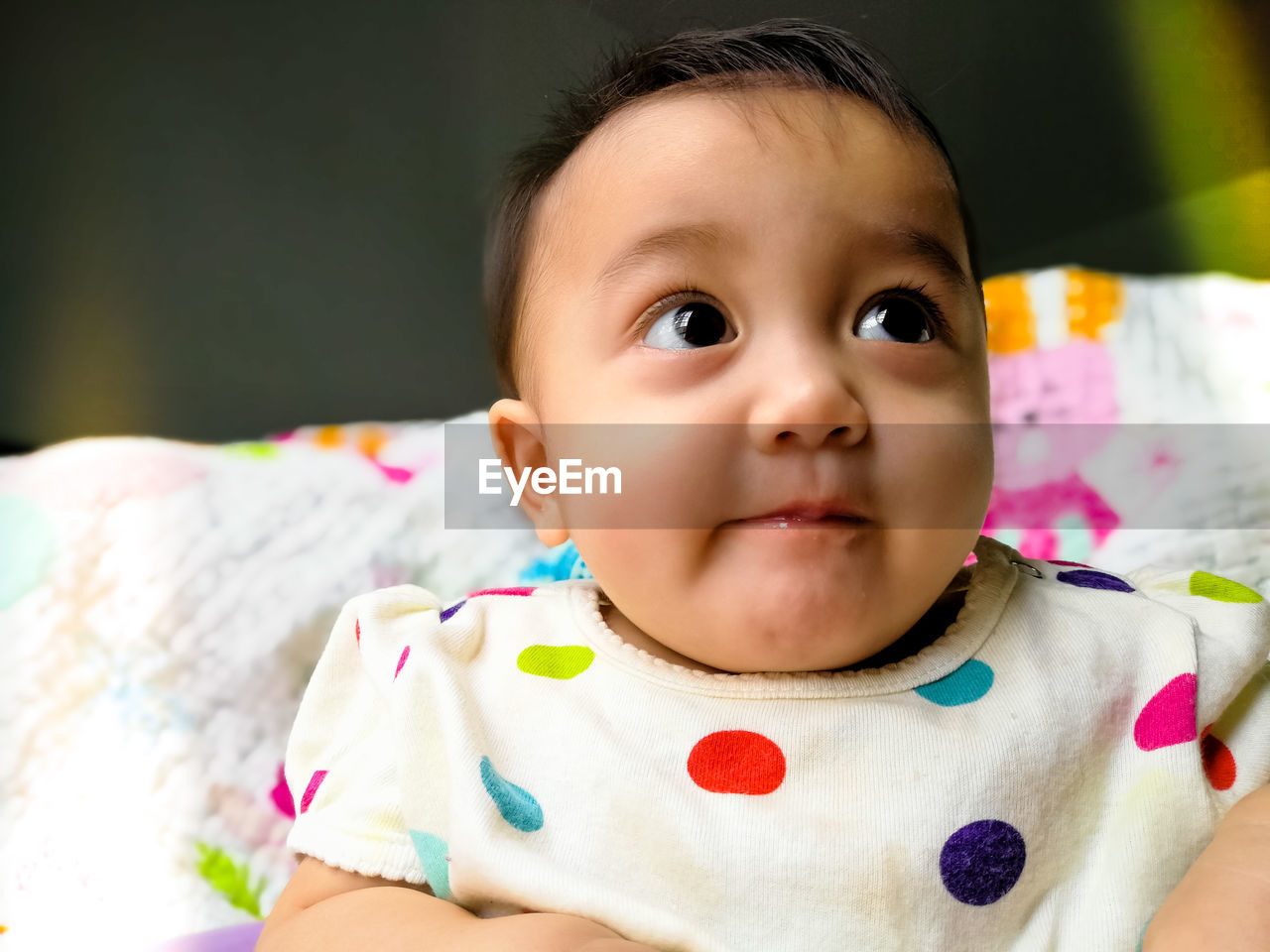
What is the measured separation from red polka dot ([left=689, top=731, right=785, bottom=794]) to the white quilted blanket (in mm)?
404

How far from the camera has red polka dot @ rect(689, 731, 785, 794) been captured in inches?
21.1

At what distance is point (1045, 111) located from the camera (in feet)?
3.42

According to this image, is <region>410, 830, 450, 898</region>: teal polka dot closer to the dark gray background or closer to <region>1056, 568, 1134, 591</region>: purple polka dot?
<region>1056, 568, 1134, 591</region>: purple polka dot

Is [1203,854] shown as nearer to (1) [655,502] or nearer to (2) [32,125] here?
(1) [655,502]

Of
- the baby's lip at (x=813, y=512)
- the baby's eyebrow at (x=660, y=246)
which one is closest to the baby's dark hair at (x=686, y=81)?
the baby's eyebrow at (x=660, y=246)

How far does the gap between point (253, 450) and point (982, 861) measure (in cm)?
83

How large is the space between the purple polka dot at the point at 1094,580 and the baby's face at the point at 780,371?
0.44ft

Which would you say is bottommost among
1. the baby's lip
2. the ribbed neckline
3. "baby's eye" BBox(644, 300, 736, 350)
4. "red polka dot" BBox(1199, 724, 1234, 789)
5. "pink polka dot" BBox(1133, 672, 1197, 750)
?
"red polka dot" BBox(1199, 724, 1234, 789)

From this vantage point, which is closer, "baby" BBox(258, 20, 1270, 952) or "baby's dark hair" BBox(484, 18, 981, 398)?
"baby" BBox(258, 20, 1270, 952)

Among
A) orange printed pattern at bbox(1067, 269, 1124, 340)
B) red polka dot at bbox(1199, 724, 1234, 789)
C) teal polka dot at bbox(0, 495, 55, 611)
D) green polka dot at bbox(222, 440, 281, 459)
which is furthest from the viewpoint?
orange printed pattern at bbox(1067, 269, 1124, 340)

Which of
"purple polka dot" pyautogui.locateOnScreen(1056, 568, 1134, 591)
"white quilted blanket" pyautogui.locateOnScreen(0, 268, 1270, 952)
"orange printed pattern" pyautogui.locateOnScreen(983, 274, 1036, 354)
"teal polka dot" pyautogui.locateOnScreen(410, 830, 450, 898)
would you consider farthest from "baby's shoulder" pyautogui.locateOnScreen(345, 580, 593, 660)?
"orange printed pattern" pyautogui.locateOnScreen(983, 274, 1036, 354)

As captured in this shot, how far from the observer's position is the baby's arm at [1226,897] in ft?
1.48

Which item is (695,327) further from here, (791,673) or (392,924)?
(392,924)

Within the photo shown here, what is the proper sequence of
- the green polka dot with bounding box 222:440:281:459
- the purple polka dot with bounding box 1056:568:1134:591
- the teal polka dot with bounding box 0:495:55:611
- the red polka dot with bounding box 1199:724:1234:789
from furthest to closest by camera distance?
the green polka dot with bounding box 222:440:281:459 < the teal polka dot with bounding box 0:495:55:611 < the purple polka dot with bounding box 1056:568:1134:591 < the red polka dot with bounding box 1199:724:1234:789
